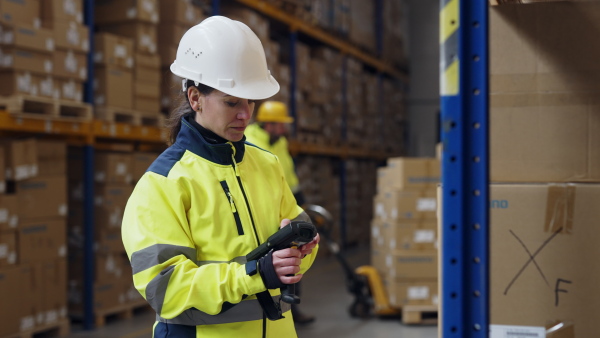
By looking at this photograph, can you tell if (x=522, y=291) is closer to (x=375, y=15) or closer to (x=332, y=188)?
(x=332, y=188)

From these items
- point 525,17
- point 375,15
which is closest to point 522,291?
point 525,17

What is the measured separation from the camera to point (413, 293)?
6.58m

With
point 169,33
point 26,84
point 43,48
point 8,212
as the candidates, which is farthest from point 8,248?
point 169,33

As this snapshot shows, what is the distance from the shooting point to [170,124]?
2.20 metres

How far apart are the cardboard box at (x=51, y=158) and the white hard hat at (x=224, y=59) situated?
163 inches

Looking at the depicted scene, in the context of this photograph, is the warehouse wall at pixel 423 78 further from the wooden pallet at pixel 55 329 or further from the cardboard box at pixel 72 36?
the wooden pallet at pixel 55 329

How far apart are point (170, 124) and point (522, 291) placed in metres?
1.20

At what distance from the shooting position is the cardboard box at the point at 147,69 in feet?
21.9

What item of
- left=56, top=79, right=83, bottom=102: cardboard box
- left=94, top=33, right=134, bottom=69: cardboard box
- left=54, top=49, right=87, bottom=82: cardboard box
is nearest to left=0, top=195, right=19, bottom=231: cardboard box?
left=56, top=79, right=83, bottom=102: cardboard box

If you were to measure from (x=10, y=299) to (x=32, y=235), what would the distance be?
1.85 feet

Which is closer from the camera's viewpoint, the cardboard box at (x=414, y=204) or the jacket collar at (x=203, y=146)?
the jacket collar at (x=203, y=146)

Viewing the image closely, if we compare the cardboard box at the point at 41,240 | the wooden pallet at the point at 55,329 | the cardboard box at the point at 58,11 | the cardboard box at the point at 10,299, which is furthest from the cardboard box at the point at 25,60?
the wooden pallet at the point at 55,329

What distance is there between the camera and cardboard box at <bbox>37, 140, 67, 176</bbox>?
18.9 ft

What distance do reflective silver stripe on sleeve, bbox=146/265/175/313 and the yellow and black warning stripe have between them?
821mm
